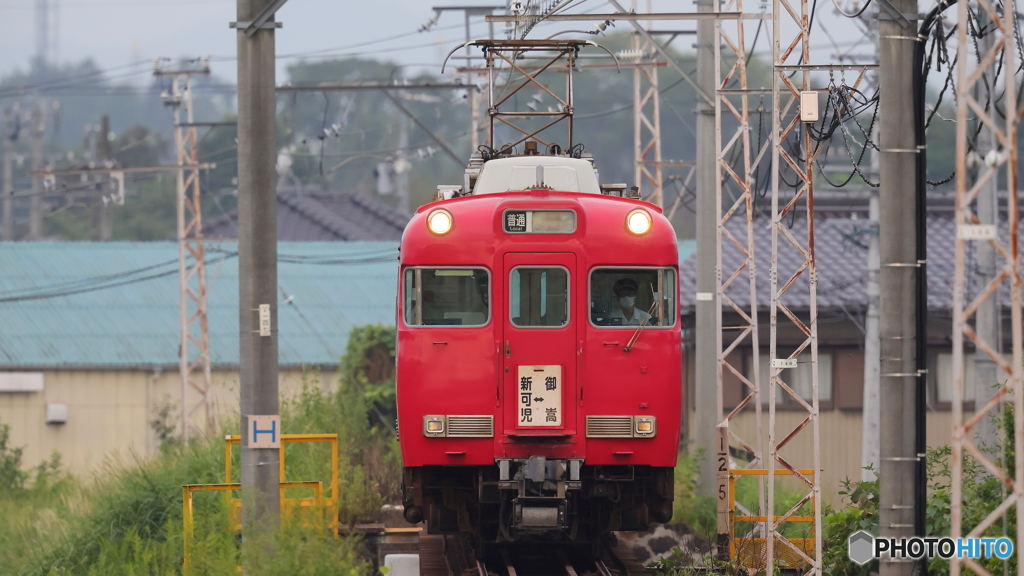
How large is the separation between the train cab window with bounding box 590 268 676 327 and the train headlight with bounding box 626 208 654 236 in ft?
1.16

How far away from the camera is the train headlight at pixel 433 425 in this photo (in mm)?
11617

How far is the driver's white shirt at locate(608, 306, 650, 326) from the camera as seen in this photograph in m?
11.9

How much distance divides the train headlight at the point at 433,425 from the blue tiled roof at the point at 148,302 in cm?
2125

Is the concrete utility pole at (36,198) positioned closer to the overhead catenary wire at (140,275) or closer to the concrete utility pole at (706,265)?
the overhead catenary wire at (140,275)

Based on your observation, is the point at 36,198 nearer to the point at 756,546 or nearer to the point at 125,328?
the point at 125,328

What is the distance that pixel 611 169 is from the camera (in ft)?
279

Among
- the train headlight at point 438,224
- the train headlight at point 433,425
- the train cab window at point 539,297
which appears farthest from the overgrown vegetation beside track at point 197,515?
the train headlight at point 438,224

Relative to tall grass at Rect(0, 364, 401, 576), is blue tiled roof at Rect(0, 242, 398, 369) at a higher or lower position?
higher

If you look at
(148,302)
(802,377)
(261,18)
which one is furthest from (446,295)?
(148,302)

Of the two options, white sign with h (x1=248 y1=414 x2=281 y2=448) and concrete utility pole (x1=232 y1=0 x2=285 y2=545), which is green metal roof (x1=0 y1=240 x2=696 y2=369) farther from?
white sign with h (x1=248 y1=414 x2=281 y2=448)

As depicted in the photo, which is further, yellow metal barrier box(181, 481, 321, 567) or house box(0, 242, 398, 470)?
house box(0, 242, 398, 470)

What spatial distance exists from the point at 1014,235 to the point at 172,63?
2390 cm

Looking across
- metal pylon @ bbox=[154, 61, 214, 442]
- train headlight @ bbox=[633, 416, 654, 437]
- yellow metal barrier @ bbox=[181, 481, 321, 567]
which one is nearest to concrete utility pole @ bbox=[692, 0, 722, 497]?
train headlight @ bbox=[633, 416, 654, 437]

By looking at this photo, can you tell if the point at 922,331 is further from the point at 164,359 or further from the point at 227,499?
the point at 164,359
